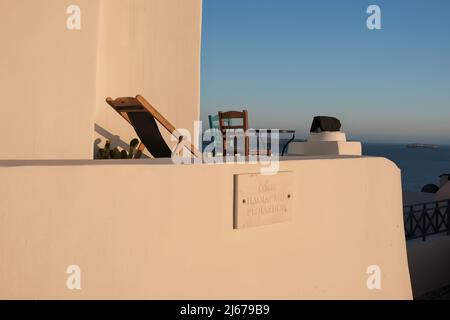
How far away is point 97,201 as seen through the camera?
327 cm

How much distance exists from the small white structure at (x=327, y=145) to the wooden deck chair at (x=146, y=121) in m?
5.99

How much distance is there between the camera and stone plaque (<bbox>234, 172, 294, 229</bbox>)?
4.04 meters

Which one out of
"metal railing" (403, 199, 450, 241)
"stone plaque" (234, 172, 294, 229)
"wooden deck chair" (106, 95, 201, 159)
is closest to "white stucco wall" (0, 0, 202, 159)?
"wooden deck chair" (106, 95, 201, 159)

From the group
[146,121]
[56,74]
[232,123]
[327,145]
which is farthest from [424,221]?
[56,74]

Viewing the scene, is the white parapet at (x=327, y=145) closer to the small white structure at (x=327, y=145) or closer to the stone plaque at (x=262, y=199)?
the small white structure at (x=327, y=145)

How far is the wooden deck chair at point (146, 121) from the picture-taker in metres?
5.06

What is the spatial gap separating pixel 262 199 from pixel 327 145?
736 centimetres

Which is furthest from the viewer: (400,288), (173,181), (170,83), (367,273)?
(170,83)

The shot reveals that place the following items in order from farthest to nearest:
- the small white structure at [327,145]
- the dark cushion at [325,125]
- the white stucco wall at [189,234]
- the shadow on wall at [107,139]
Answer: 1. the dark cushion at [325,125]
2. the small white structure at [327,145]
3. the shadow on wall at [107,139]
4. the white stucco wall at [189,234]

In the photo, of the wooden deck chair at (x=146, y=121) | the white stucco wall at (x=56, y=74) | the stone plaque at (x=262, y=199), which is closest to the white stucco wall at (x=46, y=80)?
the white stucco wall at (x=56, y=74)

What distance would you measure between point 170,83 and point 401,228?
337 cm

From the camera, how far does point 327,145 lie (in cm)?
1123
